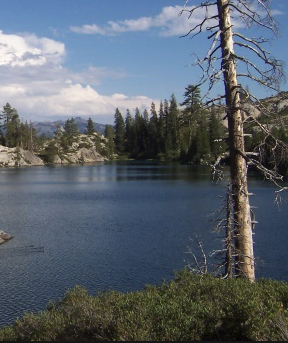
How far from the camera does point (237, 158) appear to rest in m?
9.35

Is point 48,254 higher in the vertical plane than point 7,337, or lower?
lower

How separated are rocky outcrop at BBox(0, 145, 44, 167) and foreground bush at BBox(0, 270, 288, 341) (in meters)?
116

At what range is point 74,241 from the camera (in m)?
30.1

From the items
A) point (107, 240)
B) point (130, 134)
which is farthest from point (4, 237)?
point (130, 134)

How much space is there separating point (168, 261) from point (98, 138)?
138 m

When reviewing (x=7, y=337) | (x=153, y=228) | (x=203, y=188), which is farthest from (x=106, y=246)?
(x=203, y=188)

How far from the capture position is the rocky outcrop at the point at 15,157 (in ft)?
390

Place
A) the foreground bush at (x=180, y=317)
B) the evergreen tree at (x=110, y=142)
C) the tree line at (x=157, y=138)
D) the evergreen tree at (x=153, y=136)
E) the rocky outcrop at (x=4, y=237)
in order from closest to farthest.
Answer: the foreground bush at (x=180, y=317), the rocky outcrop at (x=4, y=237), the tree line at (x=157, y=138), the evergreen tree at (x=153, y=136), the evergreen tree at (x=110, y=142)

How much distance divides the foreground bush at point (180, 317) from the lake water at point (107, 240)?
7.48m

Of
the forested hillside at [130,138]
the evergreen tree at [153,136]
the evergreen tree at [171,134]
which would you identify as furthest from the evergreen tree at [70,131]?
the evergreen tree at [171,134]

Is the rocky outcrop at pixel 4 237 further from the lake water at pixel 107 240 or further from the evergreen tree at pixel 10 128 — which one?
the evergreen tree at pixel 10 128

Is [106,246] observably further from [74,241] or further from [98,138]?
[98,138]

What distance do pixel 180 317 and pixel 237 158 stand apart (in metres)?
4.06

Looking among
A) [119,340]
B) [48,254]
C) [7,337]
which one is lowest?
[48,254]
